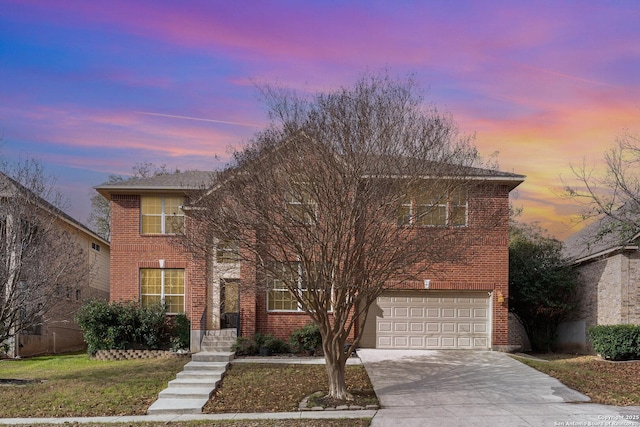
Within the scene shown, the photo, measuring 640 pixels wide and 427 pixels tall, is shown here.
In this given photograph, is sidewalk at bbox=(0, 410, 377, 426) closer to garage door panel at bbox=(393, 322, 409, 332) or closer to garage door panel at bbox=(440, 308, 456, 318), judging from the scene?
garage door panel at bbox=(393, 322, 409, 332)

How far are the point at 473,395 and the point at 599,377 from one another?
4.01 m

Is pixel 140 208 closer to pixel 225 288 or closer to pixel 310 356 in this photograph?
pixel 225 288

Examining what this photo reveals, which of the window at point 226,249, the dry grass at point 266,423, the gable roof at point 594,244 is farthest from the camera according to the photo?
the gable roof at point 594,244

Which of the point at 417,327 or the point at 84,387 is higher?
the point at 417,327

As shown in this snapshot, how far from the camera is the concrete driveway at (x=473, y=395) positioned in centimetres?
1239

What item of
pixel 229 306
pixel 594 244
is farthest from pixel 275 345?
pixel 594 244

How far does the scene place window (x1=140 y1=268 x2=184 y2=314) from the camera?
74.7ft

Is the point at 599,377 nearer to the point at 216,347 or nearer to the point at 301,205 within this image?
the point at 301,205

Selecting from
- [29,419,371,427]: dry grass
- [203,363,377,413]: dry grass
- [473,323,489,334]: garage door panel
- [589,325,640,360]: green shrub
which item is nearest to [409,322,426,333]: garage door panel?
[473,323,489,334]: garage door panel

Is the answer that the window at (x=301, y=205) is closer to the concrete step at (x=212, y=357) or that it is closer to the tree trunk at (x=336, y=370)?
the tree trunk at (x=336, y=370)

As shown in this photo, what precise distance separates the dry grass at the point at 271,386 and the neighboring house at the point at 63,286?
6.12 metres

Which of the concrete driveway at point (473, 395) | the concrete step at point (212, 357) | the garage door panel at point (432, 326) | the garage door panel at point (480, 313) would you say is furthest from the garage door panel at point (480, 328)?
the concrete step at point (212, 357)

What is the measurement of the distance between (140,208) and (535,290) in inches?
570

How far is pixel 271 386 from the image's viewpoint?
15.6 metres
